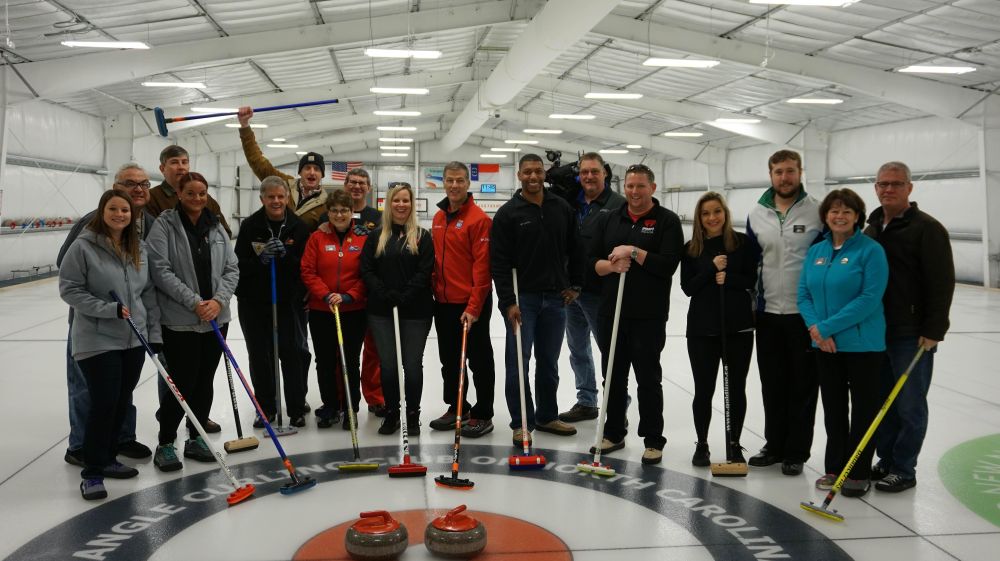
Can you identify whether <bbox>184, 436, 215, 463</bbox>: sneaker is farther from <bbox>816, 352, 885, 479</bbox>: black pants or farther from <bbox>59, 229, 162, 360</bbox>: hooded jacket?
<bbox>816, 352, 885, 479</bbox>: black pants

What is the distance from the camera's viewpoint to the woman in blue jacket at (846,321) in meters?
3.73

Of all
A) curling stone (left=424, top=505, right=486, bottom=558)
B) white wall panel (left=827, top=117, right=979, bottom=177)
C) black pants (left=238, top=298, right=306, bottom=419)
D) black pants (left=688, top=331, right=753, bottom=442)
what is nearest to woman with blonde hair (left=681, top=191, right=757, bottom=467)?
black pants (left=688, top=331, right=753, bottom=442)

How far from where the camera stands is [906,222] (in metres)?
3.88

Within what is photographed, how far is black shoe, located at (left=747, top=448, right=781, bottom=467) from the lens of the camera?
4.38 m

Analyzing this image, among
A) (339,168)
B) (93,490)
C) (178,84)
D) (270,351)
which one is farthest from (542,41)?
(339,168)

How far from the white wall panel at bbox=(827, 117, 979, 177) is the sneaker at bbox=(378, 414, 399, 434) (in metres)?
16.4

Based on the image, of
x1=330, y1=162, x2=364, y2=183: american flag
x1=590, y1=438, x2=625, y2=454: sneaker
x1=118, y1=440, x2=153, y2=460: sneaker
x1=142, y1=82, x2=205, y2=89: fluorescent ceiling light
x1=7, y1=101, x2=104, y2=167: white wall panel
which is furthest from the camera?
x1=330, y1=162, x2=364, y2=183: american flag

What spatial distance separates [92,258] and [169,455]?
123 centimetres

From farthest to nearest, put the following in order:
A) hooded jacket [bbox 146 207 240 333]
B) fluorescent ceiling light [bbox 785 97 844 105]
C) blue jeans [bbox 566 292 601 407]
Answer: fluorescent ceiling light [bbox 785 97 844 105] → blue jeans [bbox 566 292 601 407] → hooded jacket [bbox 146 207 240 333]

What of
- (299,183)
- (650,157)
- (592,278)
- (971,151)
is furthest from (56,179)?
(650,157)

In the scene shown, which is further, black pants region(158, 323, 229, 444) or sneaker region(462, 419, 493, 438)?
sneaker region(462, 419, 493, 438)

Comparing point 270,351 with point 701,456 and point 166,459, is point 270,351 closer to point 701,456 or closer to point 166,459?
point 166,459

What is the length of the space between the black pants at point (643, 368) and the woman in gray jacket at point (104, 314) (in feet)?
8.92

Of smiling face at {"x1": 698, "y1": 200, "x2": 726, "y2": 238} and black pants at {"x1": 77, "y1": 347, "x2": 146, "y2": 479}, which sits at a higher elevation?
smiling face at {"x1": 698, "y1": 200, "x2": 726, "y2": 238}
